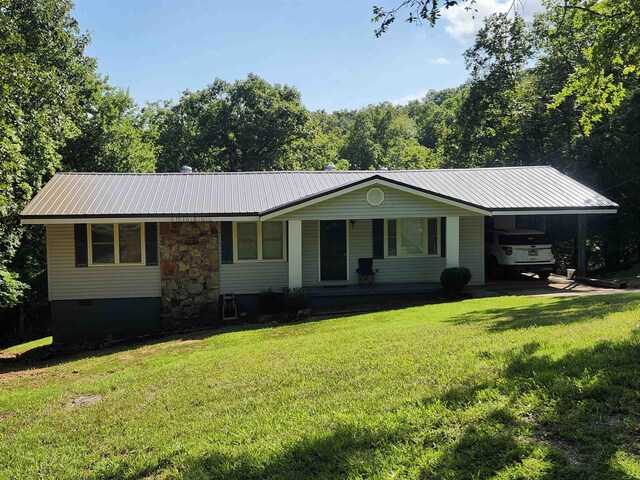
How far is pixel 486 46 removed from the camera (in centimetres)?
2720

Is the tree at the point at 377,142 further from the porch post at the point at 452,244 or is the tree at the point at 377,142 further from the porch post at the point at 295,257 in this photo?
the porch post at the point at 295,257

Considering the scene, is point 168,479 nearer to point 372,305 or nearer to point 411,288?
point 372,305

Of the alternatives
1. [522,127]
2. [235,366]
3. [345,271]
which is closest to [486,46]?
[522,127]

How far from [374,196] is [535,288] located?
538cm

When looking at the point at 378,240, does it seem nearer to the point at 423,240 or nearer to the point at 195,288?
the point at 423,240

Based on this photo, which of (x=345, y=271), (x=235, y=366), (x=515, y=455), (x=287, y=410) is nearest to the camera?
(x=515, y=455)

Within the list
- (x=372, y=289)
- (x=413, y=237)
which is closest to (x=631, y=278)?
(x=413, y=237)

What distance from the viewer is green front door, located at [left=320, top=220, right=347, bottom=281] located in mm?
14781

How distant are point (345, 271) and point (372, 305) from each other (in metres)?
1.78

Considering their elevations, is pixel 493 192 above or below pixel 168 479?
above

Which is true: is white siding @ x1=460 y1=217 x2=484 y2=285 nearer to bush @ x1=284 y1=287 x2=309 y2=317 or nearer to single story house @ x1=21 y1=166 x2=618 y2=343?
single story house @ x1=21 y1=166 x2=618 y2=343

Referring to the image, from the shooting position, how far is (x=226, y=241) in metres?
14.0

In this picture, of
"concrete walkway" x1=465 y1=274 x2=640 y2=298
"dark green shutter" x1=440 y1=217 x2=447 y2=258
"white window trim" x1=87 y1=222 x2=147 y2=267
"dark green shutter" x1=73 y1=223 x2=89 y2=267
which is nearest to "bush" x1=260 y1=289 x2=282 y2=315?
"white window trim" x1=87 y1=222 x2=147 y2=267

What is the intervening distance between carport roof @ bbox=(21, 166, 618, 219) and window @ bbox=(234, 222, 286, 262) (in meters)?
0.69
